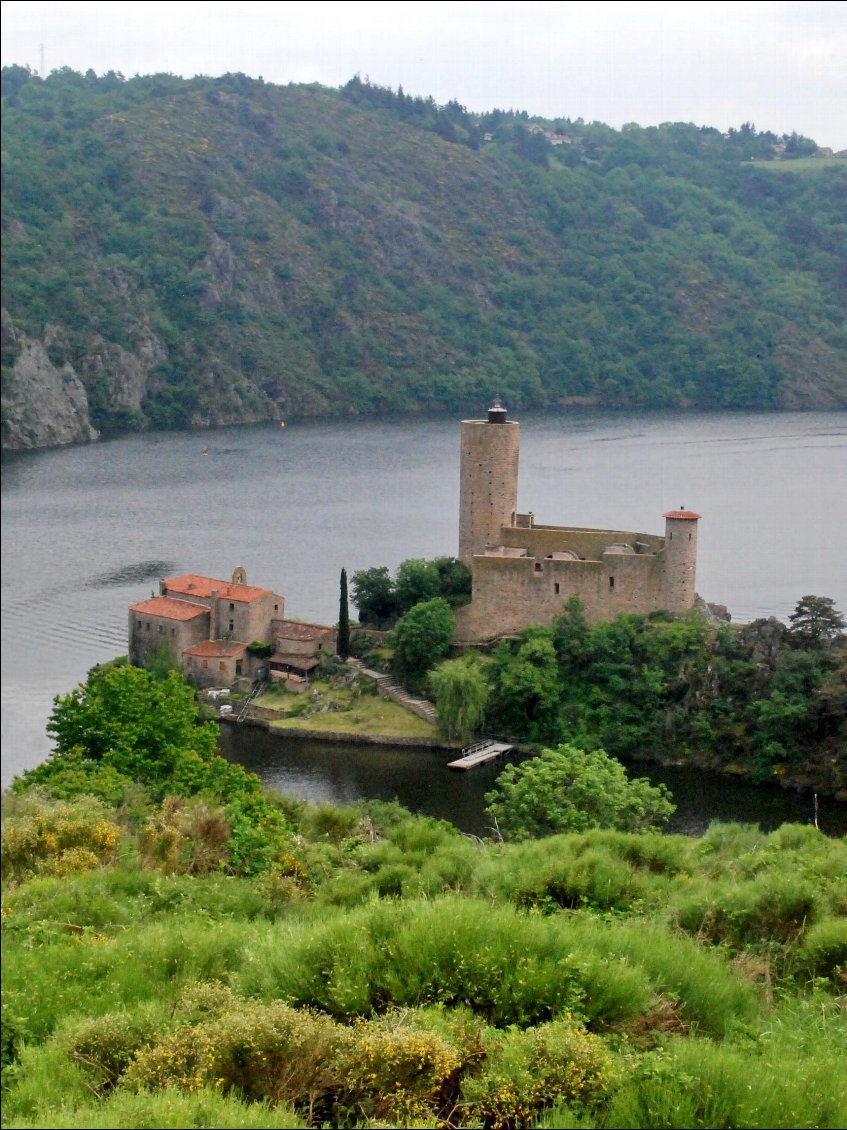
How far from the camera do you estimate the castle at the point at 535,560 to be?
2445cm

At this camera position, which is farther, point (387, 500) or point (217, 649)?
point (387, 500)

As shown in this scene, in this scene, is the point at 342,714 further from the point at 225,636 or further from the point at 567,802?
the point at 567,802

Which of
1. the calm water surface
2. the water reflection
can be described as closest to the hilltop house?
the calm water surface

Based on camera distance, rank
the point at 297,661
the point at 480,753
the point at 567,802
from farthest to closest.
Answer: the point at 297,661 < the point at 480,753 < the point at 567,802

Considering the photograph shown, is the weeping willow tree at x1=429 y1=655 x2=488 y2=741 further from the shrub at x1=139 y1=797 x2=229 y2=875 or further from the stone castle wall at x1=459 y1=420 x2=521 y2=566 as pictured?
the shrub at x1=139 y1=797 x2=229 y2=875

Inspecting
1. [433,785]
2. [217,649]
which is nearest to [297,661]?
[217,649]

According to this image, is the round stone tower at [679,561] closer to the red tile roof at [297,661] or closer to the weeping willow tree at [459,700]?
the weeping willow tree at [459,700]

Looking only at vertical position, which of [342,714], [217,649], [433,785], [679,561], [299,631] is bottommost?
[433,785]

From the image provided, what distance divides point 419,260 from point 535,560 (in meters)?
56.5

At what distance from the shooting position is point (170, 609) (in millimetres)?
26047

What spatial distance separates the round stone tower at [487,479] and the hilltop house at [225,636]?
320 centimetres

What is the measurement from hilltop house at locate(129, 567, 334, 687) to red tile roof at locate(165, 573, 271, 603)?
0.06 feet

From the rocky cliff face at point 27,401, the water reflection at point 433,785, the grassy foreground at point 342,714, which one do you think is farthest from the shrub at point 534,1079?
the grassy foreground at point 342,714

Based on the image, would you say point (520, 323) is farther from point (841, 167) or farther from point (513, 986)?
point (513, 986)
